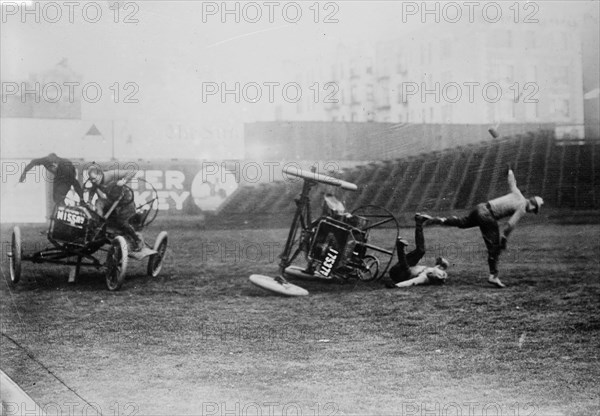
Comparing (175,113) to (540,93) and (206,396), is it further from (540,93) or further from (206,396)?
(540,93)

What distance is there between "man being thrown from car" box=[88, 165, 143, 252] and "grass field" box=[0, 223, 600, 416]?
6.5 inches

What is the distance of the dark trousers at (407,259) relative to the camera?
287 centimetres

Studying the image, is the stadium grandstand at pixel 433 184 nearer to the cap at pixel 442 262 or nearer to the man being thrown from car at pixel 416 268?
the man being thrown from car at pixel 416 268

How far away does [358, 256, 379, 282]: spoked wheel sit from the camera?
9.41ft

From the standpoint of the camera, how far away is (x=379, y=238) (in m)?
2.88

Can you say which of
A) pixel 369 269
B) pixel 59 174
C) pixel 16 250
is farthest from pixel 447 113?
pixel 16 250

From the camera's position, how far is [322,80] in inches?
115

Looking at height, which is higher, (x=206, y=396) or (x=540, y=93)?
(x=540, y=93)

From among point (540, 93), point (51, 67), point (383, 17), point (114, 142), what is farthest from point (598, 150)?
point (51, 67)

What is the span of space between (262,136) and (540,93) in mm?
1291

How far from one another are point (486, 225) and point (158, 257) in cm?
151

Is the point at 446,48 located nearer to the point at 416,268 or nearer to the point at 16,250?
the point at 416,268

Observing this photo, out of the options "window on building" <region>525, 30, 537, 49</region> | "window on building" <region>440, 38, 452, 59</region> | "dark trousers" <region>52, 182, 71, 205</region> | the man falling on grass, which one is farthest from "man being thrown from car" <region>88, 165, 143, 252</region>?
"window on building" <region>525, 30, 537, 49</region>

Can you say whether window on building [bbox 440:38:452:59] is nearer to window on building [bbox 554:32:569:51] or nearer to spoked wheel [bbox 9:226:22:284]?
window on building [bbox 554:32:569:51]
